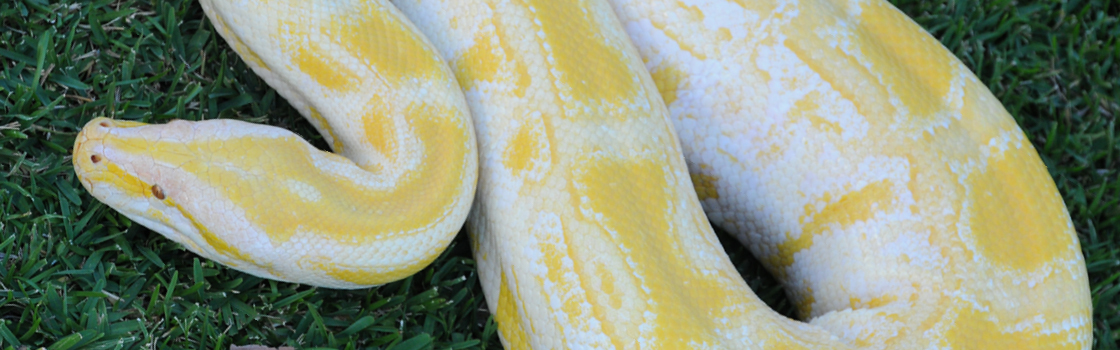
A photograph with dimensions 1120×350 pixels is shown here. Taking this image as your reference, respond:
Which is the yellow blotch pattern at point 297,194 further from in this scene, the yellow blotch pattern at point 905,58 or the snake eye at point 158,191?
the yellow blotch pattern at point 905,58

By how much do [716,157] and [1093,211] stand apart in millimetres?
1797

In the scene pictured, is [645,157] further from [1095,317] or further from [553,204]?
[1095,317]

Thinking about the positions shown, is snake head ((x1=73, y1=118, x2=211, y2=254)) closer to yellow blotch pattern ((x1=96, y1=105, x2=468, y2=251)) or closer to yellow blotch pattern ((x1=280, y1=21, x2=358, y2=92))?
yellow blotch pattern ((x1=96, y1=105, x2=468, y2=251))

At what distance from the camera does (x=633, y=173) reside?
8.82ft

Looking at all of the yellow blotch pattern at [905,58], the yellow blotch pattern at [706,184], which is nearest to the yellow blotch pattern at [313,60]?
the yellow blotch pattern at [706,184]

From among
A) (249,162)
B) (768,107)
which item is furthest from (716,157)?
(249,162)

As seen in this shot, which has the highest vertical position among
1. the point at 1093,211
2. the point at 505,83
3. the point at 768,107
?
the point at 505,83

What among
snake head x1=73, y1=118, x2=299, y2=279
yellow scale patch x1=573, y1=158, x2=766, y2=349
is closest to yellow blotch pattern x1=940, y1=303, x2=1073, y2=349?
yellow scale patch x1=573, y1=158, x2=766, y2=349

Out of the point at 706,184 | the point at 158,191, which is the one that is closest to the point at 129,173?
the point at 158,191

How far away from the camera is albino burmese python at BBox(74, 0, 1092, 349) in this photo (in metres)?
2.44

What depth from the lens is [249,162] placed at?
241 centimetres

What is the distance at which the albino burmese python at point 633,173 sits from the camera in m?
2.44

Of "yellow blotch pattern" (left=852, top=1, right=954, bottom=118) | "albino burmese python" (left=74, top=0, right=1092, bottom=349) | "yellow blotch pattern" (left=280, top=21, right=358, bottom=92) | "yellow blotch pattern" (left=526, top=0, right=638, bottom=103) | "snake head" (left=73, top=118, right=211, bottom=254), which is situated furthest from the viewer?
"yellow blotch pattern" (left=852, top=1, right=954, bottom=118)

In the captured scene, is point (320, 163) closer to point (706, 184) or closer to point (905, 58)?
point (706, 184)
